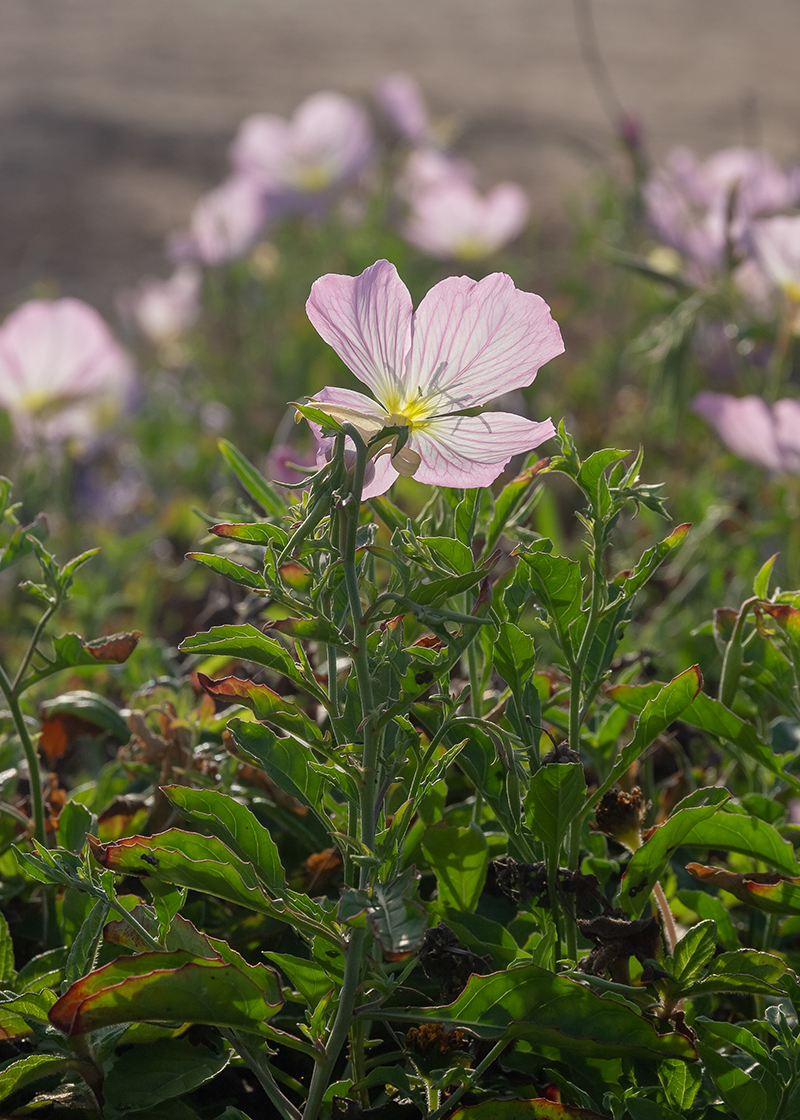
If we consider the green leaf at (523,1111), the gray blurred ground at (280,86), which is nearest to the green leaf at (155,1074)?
the green leaf at (523,1111)

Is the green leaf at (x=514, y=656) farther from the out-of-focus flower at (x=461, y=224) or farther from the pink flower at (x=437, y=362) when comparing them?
the out-of-focus flower at (x=461, y=224)

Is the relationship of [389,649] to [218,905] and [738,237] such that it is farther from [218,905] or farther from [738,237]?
[738,237]

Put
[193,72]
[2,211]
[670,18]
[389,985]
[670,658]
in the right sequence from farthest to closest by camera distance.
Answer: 1. [670,18]
2. [193,72]
3. [2,211]
4. [670,658]
5. [389,985]

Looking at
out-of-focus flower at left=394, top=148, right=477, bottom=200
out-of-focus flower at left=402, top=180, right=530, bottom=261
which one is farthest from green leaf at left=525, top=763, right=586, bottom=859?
out-of-focus flower at left=394, top=148, right=477, bottom=200

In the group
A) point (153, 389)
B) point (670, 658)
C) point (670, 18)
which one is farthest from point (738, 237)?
point (670, 18)

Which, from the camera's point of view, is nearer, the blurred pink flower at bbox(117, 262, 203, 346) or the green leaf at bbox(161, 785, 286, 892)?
the green leaf at bbox(161, 785, 286, 892)

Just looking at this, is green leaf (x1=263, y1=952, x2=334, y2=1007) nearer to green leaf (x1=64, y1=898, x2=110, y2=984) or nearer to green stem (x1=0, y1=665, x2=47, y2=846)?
green leaf (x1=64, y1=898, x2=110, y2=984)

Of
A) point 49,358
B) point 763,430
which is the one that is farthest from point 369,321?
point 49,358
